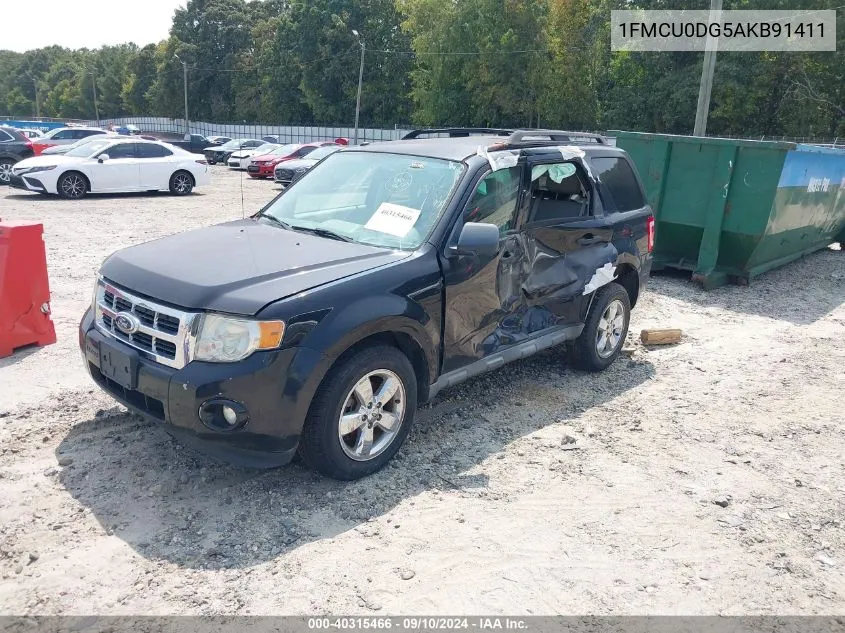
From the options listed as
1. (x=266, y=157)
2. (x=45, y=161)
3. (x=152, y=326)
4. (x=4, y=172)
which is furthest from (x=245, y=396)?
(x=266, y=157)

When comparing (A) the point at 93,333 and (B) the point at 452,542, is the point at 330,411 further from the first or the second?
(A) the point at 93,333

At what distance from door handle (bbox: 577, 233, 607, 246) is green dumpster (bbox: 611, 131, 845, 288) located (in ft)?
15.2

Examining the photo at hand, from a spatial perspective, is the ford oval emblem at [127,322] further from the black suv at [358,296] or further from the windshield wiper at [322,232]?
the windshield wiper at [322,232]

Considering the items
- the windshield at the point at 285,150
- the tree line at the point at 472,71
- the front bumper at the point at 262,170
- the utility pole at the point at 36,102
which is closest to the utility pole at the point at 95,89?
the utility pole at the point at 36,102

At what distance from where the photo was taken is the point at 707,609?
10.3 ft

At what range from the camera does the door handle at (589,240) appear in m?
5.47

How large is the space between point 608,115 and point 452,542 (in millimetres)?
42062

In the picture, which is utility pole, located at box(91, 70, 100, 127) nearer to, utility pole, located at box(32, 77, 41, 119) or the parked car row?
utility pole, located at box(32, 77, 41, 119)

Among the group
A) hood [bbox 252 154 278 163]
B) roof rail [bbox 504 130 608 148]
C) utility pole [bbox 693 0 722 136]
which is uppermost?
utility pole [bbox 693 0 722 136]

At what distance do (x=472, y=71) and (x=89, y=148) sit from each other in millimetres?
34658

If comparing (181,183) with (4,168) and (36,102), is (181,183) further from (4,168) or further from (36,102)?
Answer: (36,102)

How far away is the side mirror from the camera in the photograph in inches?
162

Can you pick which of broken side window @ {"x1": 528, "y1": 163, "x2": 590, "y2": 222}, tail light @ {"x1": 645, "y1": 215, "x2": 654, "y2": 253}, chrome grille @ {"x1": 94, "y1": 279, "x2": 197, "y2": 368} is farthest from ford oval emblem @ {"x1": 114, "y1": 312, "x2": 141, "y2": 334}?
tail light @ {"x1": 645, "y1": 215, "x2": 654, "y2": 253}

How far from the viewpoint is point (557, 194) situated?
208 inches
